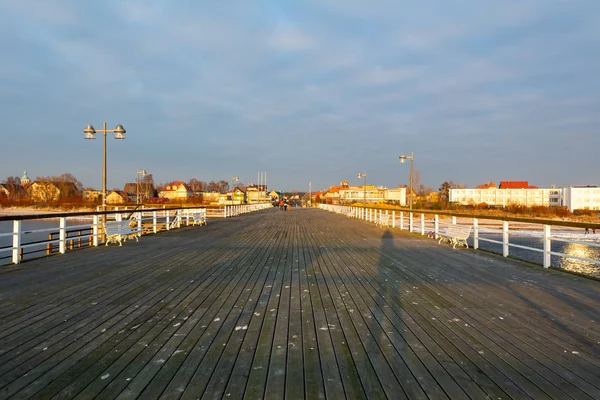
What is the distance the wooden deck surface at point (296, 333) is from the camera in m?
2.46

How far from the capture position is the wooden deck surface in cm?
246

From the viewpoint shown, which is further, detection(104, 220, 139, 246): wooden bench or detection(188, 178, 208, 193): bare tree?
detection(188, 178, 208, 193): bare tree

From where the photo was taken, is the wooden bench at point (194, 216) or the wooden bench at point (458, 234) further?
the wooden bench at point (194, 216)

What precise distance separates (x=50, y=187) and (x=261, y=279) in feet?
286

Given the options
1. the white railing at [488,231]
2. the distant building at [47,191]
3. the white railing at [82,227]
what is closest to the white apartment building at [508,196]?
the white railing at [488,231]

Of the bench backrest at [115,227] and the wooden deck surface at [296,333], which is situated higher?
the bench backrest at [115,227]

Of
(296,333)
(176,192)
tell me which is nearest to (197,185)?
(176,192)

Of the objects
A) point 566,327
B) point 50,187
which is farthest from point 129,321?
point 50,187

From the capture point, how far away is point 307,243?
430 inches

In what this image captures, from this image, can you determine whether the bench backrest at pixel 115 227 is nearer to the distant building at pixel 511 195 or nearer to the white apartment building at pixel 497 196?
the distant building at pixel 511 195

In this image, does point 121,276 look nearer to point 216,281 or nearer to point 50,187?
point 216,281

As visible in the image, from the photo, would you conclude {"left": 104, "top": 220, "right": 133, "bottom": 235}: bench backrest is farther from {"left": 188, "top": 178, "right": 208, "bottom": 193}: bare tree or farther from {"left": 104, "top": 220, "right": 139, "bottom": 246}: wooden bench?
{"left": 188, "top": 178, "right": 208, "bottom": 193}: bare tree

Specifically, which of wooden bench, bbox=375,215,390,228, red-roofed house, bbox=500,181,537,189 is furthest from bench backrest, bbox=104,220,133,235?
red-roofed house, bbox=500,181,537,189

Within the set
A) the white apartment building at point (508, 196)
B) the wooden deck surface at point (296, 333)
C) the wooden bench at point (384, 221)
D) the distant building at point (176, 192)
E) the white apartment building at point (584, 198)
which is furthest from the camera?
the distant building at point (176, 192)
